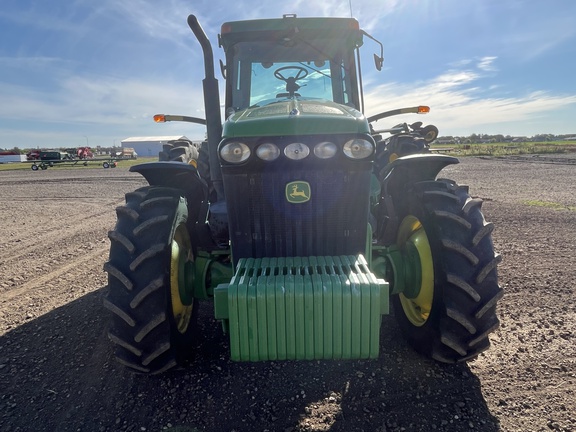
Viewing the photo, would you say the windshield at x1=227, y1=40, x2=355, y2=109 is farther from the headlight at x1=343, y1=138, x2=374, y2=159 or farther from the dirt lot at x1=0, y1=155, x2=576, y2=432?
the dirt lot at x1=0, y1=155, x2=576, y2=432

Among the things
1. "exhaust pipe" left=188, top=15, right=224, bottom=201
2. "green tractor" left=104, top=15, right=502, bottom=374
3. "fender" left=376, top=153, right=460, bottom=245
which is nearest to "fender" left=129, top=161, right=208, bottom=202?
"green tractor" left=104, top=15, right=502, bottom=374

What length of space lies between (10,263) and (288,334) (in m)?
5.19

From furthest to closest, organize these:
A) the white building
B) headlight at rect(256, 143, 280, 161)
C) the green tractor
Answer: the white building → headlight at rect(256, 143, 280, 161) → the green tractor

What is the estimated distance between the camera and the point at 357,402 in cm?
244

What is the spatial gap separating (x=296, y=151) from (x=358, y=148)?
41cm

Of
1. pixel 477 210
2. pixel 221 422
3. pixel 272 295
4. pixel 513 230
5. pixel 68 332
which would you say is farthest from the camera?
pixel 513 230

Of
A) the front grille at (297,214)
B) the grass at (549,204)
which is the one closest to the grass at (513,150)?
the grass at (549,204)

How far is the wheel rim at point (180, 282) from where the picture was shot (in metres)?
2.67

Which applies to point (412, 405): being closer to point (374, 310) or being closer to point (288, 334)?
point (374, 310)

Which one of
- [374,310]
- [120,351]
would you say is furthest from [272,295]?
[120,351]

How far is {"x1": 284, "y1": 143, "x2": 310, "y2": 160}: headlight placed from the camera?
7.86ft

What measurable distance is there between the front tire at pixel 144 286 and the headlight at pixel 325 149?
1097 mm

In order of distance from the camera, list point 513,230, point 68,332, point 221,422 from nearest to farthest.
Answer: point 221,422
point 68,332
point 513,230

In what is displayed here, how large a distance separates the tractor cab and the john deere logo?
56.8 inches
